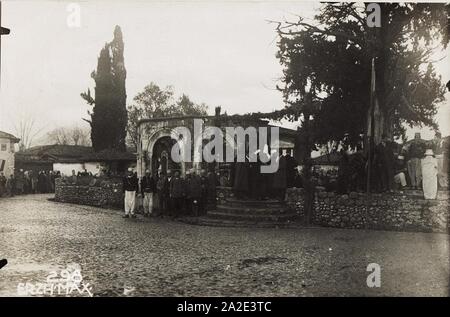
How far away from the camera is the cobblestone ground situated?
632 cm

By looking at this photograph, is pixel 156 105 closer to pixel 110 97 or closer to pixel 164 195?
pixel 110 97

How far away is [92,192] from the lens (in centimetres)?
2277

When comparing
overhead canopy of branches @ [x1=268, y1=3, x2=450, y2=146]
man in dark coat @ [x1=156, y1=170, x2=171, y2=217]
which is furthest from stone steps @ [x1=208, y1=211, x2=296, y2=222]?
overhead canopy of branches @ [x1=268, y1=3, x2=450, y2=146]

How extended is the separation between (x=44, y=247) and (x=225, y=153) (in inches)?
522

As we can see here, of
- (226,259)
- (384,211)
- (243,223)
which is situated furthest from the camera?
(243,223)

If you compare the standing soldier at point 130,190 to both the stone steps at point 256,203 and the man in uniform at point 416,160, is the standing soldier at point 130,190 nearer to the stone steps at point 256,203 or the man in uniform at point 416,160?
the stone steps at point 256,203

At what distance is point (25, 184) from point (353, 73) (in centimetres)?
2537

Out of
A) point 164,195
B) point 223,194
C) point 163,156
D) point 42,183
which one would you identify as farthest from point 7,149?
point 223,194

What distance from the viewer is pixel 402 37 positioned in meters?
17.2

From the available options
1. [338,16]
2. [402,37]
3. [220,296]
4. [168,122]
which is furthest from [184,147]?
[220,296]

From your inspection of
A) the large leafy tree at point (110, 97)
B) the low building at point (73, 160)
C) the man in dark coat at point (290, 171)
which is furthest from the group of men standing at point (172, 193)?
the large leafy tree at point (110, 97)

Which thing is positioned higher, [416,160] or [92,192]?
[416,160]

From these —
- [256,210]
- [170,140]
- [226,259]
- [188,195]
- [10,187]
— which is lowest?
[226,259]
